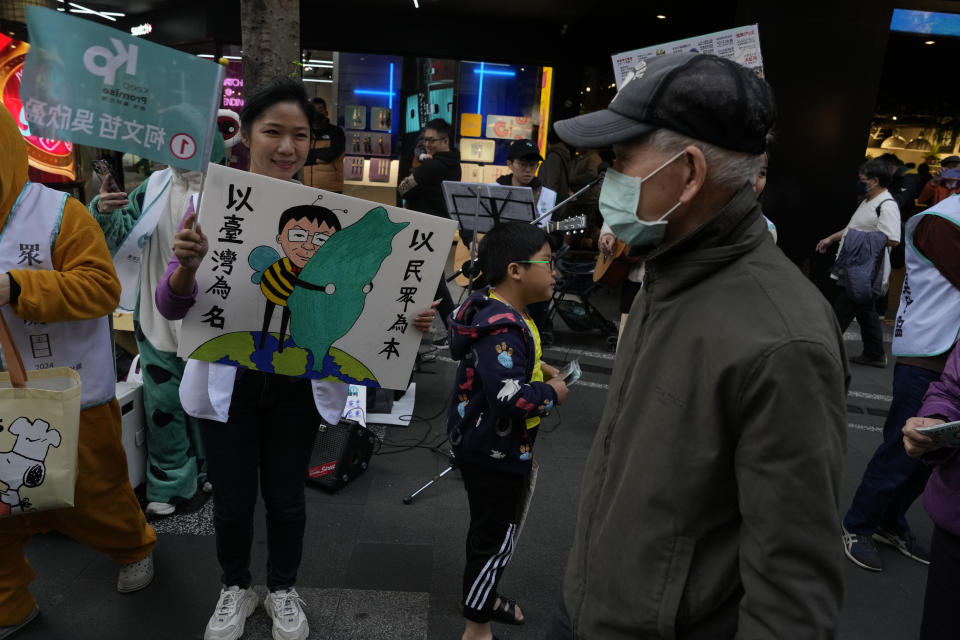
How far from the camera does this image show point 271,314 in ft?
6.89

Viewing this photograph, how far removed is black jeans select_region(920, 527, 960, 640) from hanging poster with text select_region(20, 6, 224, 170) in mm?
2467

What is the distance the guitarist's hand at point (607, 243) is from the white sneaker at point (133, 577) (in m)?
3.40

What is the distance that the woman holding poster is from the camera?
2184 millimetres

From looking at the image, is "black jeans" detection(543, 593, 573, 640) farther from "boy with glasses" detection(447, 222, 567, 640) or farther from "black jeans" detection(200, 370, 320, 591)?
"black jeans" detection(200, 370, 320, 591)

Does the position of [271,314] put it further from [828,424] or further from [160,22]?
[160,22]

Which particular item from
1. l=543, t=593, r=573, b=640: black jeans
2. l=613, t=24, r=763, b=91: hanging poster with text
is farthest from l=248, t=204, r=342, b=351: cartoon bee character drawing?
l=613, t=24, r=763, b=91: hanging poster with text

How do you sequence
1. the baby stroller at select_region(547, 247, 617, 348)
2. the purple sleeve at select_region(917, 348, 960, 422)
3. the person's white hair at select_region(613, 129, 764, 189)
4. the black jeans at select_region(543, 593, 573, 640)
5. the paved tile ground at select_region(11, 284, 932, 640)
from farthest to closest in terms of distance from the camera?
1. the baby stroller at select_region(547, 247, 617, 348)
2. the paved tile ground at select_region(11, 284, 932, 640)
3. the purple sleeve at select_region(917, 348, 960, 422)
4. the black jeans at select_region(543, 593, 573, 640)
5. the person's white hair at select_region(613, 129, 764, 189)

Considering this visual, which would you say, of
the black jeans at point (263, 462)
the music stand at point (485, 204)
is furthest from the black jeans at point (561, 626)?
the music stand at point (485, 204)

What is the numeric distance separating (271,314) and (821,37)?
8689mm

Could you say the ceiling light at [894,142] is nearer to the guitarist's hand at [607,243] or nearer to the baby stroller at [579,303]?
the baby stroller at [579,303]

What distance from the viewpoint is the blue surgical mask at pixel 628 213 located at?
1224mm

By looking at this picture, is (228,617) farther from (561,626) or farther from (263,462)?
(561,626)

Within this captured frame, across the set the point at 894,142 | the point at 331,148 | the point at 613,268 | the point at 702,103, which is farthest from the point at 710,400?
the point at 894,142

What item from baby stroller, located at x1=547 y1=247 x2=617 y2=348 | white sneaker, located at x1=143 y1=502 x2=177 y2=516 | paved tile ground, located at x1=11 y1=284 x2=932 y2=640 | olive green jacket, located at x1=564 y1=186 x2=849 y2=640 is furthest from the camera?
baby stroller, located at x1=547 y1=247 x2=617 y2=348
